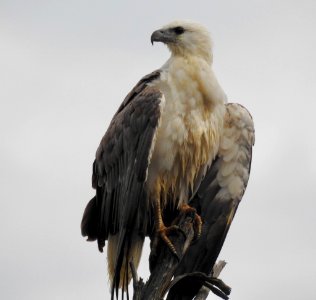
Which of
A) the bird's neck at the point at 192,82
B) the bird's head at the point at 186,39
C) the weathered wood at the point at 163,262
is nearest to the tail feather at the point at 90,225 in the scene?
the weathered wood at the point at 163,262

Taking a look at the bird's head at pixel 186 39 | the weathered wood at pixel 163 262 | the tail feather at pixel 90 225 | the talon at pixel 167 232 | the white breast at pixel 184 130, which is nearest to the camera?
the weathered wood at pixel 163 262

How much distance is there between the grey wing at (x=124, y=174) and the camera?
9492 millimetres

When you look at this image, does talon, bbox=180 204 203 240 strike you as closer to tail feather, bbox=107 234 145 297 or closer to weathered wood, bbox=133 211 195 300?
weathered wood, bbox=133 211 195 300

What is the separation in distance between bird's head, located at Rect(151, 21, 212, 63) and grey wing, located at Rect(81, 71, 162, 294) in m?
0.48

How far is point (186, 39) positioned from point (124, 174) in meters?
1.76

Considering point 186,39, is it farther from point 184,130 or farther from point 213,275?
point 213,275

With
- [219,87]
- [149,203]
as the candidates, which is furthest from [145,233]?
[219,87]

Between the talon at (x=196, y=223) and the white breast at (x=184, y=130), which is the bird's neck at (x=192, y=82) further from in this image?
the talon at (x=196, y=223)

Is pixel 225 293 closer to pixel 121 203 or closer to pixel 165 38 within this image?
pixel 121 203

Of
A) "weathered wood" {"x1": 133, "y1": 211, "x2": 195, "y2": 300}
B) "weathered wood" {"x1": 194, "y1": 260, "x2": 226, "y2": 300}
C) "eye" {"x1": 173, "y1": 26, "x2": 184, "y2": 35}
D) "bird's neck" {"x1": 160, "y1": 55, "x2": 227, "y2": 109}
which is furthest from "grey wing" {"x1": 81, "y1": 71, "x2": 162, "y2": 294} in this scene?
"weathered wood" {"x1": 194, "y1": 260, "x2": 226, "y2": 300}

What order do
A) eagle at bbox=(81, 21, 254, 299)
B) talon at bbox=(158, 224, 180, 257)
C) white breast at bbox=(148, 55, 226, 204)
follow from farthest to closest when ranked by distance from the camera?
white breast at bbox=(148, 55, 226, 204) < eagle at bbox=(81, 21, 254, 299) < talon at bbox=(158, 224, 180, 257)

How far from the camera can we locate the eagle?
31.6 feet

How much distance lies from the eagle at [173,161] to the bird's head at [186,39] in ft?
0.04

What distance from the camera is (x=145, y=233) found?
974 cm
